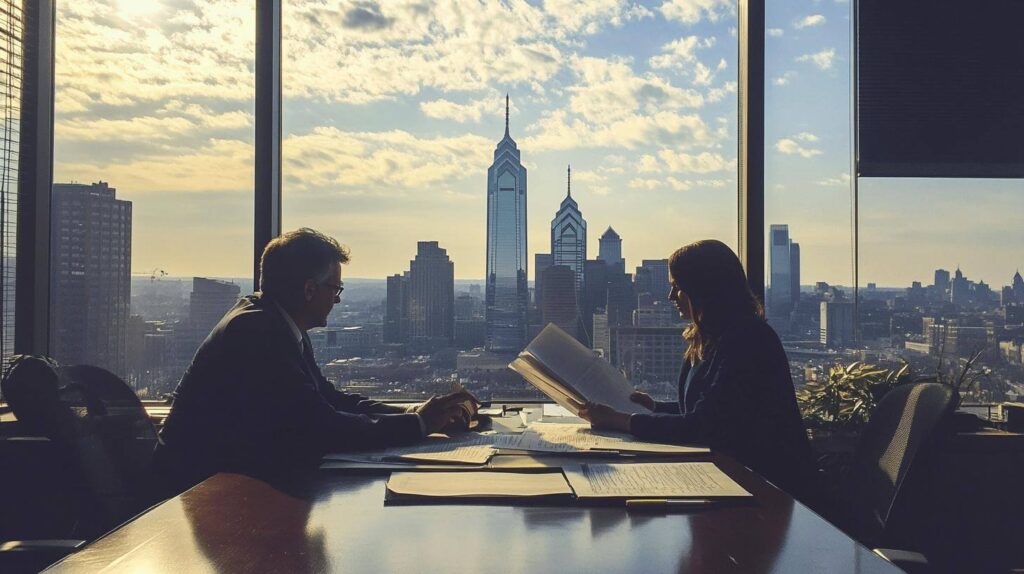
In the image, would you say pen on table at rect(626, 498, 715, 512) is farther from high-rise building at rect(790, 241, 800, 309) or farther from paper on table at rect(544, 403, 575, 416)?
high-rise building at rect(790, 241, 800, 309)

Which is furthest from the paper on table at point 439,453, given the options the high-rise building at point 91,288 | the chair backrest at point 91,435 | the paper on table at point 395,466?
the high-rise building at point 91,288

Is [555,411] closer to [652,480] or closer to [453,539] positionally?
[652,480]

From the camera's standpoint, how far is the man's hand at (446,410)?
204 cm

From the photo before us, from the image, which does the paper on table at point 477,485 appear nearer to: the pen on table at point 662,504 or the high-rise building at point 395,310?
the pen on table at point 662,504

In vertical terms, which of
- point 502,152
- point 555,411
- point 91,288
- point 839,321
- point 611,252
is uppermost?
point 502,152

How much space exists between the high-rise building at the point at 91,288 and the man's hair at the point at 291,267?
1108mm

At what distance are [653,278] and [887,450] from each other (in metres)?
1.40

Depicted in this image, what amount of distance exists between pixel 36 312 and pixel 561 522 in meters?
2.57

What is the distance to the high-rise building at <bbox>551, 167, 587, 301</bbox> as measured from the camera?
3188 millimetres

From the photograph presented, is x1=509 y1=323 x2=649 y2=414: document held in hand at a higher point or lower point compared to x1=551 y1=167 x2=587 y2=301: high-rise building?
lower

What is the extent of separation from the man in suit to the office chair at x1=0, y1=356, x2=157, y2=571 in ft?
0.28

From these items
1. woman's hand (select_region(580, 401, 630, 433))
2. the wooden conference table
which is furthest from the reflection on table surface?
woman's hand (select_region(580, 401, 630, 433))

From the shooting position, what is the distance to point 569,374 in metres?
2.30

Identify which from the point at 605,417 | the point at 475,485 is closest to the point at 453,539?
the point at 475,485
